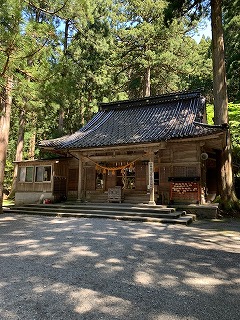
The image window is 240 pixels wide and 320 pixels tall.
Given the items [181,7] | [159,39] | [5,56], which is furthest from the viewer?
[159,39]

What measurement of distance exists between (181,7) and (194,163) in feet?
27.1

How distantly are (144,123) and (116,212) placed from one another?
616cm

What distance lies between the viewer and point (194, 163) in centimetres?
1182

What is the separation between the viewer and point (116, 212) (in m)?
10.7

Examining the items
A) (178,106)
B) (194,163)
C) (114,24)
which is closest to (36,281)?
(194,163)

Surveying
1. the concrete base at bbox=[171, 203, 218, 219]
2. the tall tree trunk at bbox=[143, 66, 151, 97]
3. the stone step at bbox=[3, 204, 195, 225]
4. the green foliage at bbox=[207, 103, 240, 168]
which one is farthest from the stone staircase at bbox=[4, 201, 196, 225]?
the tall tree trunk at bbox=[143, 66, 151, 97]

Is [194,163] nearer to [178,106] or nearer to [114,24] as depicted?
[178,106]

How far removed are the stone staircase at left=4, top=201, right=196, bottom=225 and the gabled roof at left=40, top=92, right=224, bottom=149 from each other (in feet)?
9.98

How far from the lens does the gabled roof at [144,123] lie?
11.8 metres

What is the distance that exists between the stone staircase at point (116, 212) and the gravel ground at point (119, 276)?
2603mm

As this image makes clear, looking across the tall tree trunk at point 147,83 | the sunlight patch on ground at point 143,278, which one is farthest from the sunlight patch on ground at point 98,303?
the tall tree trunk at point 147,83

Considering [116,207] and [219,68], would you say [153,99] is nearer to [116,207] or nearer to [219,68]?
[219,68]

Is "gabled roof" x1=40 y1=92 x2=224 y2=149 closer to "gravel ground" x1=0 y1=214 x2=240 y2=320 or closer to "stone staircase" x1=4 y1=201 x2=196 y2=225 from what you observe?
"stone staircase" x1=4 y1=201 x2=196 y2=225

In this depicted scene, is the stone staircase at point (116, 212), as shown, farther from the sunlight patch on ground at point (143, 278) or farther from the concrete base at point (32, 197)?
the sunlight patch on ground at point (143, 278)
